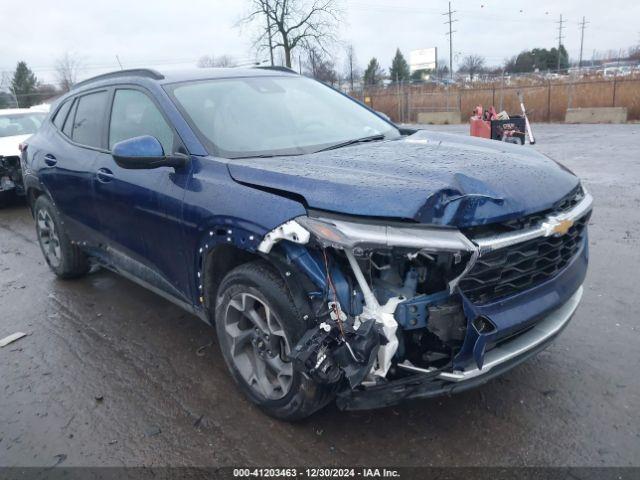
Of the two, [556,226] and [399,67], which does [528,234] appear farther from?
[399,67]

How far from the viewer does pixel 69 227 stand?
4.83m

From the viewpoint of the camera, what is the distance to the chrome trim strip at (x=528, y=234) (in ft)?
7.53

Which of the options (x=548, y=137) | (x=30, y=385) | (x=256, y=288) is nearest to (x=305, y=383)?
(x=256, y=288)

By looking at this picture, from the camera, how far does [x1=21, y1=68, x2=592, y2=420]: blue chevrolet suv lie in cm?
231

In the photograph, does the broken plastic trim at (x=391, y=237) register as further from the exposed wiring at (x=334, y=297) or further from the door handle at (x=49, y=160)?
the door handle at (x=49, y=160)

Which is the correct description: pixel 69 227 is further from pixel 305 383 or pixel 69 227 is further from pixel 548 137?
pixel 548 137

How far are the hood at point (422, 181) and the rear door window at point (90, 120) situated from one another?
1.87 m

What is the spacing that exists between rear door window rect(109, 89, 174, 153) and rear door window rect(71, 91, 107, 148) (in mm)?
219

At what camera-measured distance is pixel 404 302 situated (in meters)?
2.31

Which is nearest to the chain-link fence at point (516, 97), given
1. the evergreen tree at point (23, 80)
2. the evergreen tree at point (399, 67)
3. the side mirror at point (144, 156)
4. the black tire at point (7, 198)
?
the black tire at point (7, 198)

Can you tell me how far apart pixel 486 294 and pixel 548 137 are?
17291 mm

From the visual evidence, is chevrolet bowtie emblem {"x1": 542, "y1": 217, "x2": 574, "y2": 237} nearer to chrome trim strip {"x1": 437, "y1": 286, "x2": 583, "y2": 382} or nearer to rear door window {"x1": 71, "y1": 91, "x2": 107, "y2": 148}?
chrome trim strip {"x1": 437, "y1": 286, "x2": 583, "y2": 382}

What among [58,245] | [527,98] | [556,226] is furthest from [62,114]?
[527,98]

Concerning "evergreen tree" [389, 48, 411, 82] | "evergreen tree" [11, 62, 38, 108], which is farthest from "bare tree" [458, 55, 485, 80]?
"evergreen tree" [11, 62, 38, 108]
